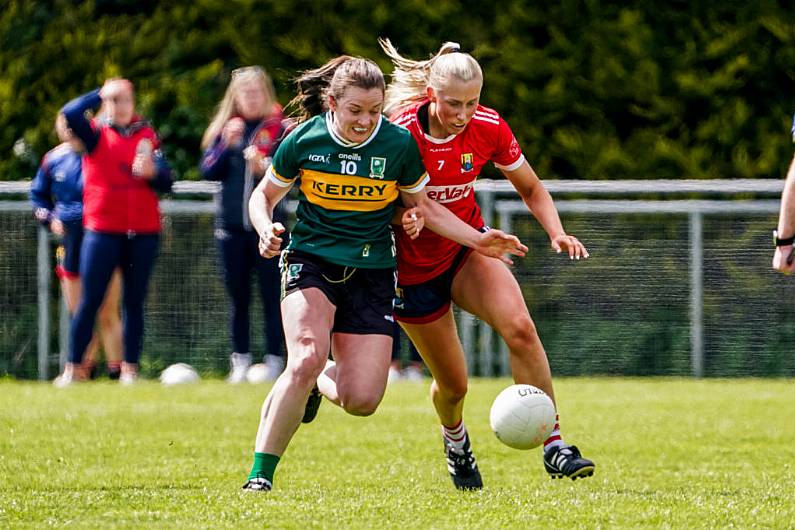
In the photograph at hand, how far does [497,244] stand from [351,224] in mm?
663

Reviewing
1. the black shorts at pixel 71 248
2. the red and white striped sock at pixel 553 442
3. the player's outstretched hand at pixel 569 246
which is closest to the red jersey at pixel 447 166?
the player's outstretched hand at pixel 569 246

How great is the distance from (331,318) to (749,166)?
8329 millimetres

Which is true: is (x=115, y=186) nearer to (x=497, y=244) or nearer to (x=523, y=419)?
(x=497, y=244)

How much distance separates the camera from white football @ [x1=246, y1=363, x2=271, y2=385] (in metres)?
12.8

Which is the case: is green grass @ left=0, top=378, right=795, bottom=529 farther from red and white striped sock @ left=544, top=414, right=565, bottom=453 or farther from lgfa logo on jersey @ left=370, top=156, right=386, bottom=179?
lgfa logo on jersey @ left=370, top=156, right=386, bottom=179

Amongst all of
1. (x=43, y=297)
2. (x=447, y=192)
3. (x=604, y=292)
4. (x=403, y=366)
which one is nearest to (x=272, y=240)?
(x=447, y=192)

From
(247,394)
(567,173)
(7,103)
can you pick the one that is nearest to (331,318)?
(247,394)

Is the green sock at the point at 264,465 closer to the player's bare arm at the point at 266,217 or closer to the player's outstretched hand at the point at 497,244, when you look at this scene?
the player's bare arm at the point at 266,217

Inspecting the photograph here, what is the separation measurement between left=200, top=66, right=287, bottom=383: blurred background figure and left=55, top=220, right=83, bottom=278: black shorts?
1.21 meters

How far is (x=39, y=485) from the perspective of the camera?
23.1 ft

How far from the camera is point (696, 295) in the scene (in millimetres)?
13773

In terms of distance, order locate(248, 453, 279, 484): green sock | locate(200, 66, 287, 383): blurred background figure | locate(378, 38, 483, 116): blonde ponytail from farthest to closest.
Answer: locate(200, 66, 287, 383): blurred background figure → locate(378, 38, 483, 116): blonde ponytail → locate(248, 453, 279, 484): green sock

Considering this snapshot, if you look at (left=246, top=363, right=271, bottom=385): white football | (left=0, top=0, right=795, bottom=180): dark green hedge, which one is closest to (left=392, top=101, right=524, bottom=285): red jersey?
(left=246, top=363, right=271, bottom=385): white football

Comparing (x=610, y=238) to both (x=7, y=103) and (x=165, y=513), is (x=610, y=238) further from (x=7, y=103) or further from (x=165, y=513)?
(x=165, y=513)
